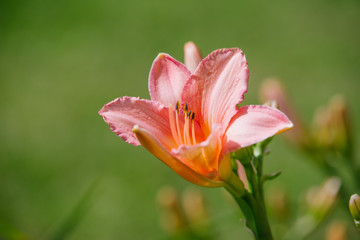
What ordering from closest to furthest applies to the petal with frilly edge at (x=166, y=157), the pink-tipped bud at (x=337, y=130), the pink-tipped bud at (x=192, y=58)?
the petal with frilly edge at (x=166, y=157), the pink-tipped bud at (x=192, y=58), the pink-tipped bud at (x=337, y=130)

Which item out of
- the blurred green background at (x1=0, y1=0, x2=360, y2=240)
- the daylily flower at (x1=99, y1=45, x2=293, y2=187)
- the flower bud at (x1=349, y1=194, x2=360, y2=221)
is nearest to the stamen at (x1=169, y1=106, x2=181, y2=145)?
the daylily flower at (x1=99, y1=45, x2=293, y2=187)

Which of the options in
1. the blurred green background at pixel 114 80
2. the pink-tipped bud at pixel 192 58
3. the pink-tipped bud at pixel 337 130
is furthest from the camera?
the blurred green background at pixel 114 80

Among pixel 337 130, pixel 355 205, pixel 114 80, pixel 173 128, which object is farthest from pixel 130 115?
pixel 114 80

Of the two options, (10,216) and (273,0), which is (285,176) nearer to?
(10,216)

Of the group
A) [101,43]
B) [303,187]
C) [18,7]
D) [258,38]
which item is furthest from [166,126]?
[18,7]

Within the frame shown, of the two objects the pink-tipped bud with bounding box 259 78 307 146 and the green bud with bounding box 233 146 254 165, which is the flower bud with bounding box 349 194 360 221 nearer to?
the green bud with bounding box 233 146 254 165

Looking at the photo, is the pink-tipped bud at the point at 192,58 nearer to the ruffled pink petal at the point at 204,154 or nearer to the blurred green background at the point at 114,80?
the ruffled pink petal at the point at 204,154

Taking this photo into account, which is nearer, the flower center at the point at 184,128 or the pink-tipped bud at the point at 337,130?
the flower center at the point at 184,128

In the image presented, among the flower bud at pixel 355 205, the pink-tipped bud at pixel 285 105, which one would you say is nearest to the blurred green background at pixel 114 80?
the pink-tipped bud at pixel 285 105
